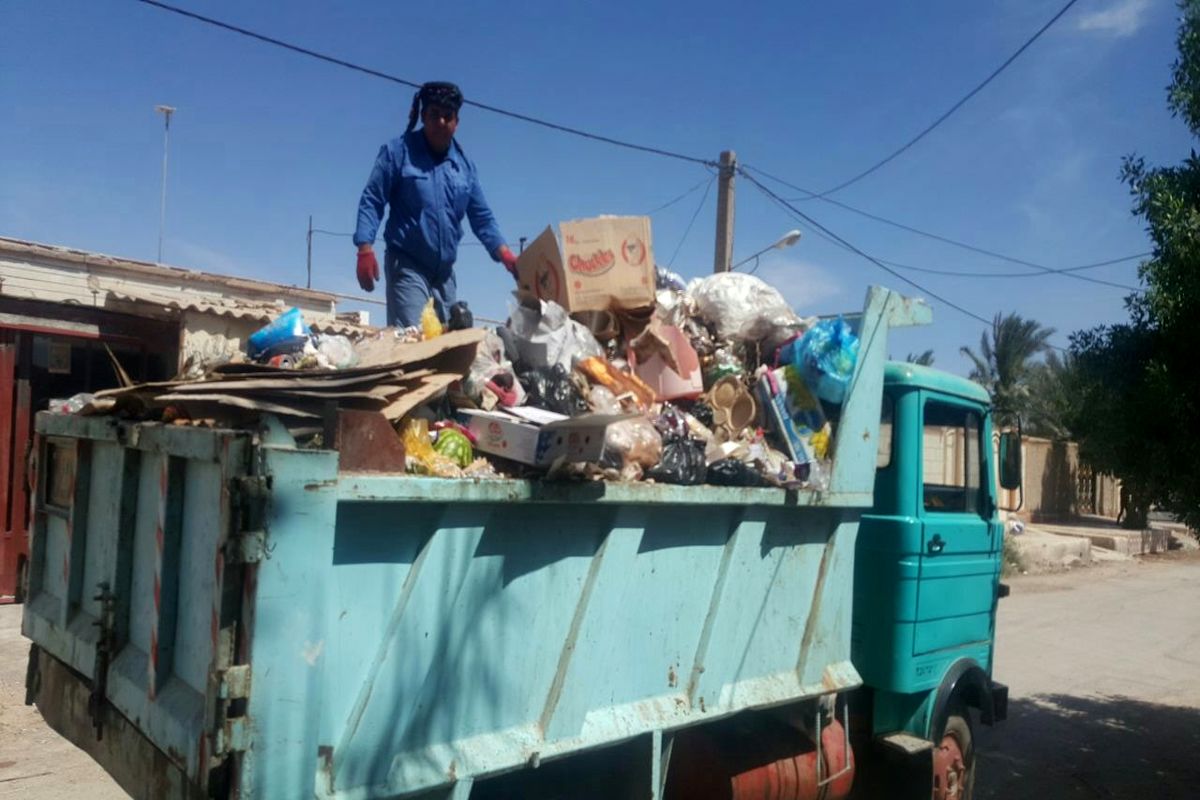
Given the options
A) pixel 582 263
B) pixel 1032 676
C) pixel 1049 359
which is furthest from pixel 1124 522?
pixel 582 263

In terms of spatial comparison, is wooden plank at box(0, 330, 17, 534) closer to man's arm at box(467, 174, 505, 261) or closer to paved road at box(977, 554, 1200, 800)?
man's arm at box(467, 174, 505, 261)

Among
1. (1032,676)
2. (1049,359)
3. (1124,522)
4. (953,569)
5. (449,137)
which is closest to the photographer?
(953,569)

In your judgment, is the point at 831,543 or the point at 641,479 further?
the point at 831,543

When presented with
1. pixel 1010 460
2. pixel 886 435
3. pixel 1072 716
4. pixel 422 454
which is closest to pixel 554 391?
pixel 422 454

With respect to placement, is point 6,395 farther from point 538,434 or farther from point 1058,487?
Result: point 1058,487

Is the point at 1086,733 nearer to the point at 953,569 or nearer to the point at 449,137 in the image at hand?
the point at 953,569

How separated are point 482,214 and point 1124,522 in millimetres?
20020

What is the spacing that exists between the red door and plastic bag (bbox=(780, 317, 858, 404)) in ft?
23.7

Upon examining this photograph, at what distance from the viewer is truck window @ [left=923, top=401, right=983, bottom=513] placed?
15.0 ft

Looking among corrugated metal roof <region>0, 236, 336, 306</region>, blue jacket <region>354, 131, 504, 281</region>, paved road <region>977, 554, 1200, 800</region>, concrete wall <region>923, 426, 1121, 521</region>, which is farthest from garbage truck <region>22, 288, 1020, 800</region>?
concrete wall <region>923, 426, 1121, 521</region>

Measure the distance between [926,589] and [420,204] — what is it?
10.6 ft

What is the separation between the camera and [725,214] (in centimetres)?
1310

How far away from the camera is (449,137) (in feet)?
17.1

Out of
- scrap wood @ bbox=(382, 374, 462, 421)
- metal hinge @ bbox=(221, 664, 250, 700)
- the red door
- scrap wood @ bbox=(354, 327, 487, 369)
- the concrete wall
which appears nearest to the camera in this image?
metal hinge @ bbox=(221, 664, 250, 700)
